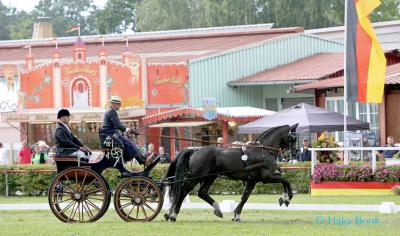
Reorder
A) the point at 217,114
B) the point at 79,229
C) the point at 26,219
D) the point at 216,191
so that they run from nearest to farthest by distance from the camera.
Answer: the point at 79,229 < the point at 26,219 < the point at 216,191 < the point at 217,114

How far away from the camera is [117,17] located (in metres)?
84.8

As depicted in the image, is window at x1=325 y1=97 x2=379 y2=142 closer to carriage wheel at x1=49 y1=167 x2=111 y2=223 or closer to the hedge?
the hedge

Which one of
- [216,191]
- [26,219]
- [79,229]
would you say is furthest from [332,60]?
[79,229]

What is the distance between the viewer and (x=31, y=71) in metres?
41.6

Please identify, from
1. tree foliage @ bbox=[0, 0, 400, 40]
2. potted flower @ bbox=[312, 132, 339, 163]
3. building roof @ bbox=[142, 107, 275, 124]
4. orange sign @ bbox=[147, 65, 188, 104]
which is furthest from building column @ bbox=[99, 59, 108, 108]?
tree foliage @ bbox=[0, 0, 400, 40]

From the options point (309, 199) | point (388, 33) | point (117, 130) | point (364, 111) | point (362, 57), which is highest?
point (388, 33)

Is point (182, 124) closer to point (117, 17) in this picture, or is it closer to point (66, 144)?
point (66, 144)

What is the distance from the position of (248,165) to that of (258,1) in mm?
48973

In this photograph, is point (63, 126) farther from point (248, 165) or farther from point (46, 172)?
point (46, 172)

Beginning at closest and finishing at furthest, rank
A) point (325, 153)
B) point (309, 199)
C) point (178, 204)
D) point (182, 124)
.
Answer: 1. point (178, 204)
2. point (309, 199)
3. point (325, 153)
4. point (182, 124)

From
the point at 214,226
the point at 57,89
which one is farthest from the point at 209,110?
the point at 214,226

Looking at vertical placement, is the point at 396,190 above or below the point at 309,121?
below

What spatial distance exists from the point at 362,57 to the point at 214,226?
1130 cm

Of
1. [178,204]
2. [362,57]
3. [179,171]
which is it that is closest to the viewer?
[178,204]
